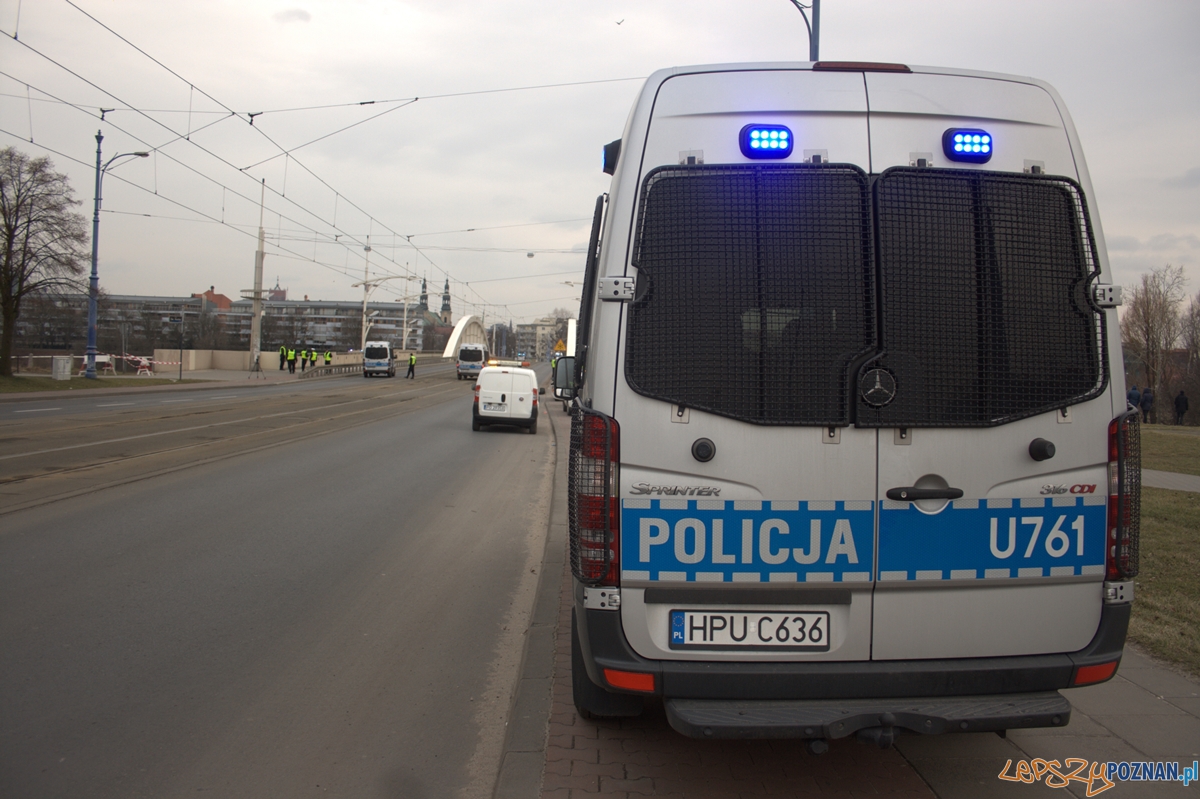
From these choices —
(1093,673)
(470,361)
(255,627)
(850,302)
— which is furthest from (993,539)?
(470,361)

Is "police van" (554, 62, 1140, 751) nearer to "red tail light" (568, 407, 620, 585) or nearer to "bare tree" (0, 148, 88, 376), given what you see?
"red tail light" (568, 407, 620, 585)

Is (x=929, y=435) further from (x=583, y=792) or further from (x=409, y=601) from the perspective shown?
(x=409, y=601)

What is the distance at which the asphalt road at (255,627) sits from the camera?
11.7 ft

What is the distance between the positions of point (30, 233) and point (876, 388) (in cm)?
3972

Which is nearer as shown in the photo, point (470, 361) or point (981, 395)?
point (981, 395)

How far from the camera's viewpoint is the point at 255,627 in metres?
5.36

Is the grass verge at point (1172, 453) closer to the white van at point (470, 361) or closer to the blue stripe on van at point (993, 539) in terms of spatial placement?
the blue stripe on van at point (993, 539)

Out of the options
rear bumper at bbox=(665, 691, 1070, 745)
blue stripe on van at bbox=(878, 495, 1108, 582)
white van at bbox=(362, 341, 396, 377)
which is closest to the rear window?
blue stripe on van at bbox=(878, 495, 1108, 582)

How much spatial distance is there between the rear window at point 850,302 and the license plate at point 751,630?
70 cm

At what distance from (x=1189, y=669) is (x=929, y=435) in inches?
120

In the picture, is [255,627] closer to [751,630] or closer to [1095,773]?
[751,630]

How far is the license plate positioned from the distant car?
60.7 ft

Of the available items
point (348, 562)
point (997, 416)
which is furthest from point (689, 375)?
point (348, 562)

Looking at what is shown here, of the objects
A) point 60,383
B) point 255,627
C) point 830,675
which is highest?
point 60,383
